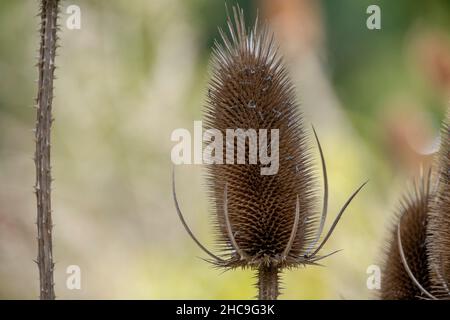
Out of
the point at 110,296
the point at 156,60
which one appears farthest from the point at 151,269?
the point at 156,60

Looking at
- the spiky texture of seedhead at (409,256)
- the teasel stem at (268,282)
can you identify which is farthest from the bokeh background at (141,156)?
the teasel stem at (268,282)

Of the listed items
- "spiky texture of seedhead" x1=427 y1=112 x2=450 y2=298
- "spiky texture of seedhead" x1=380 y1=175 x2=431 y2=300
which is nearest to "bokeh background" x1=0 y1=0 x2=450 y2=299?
"spiky texture of seedhead" x1=380 y1=175 x2=431 y2=300

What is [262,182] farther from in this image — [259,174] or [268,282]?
[268,282]

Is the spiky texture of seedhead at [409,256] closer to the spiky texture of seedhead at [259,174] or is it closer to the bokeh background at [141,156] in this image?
the spiky texture of seedhead at [259,174]

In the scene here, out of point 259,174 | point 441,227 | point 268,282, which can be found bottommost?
point 268,282

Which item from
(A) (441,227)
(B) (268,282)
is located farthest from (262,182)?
(A) (441,227)
